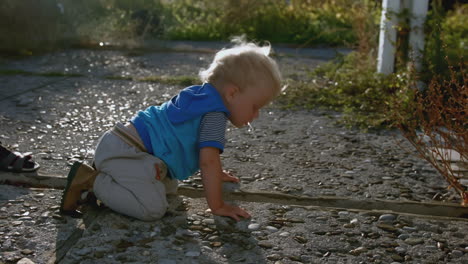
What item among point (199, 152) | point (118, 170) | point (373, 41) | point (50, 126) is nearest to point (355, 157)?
point (199, 152)

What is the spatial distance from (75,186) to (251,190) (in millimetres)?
790

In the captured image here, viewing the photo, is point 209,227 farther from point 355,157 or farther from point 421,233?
point 355,157

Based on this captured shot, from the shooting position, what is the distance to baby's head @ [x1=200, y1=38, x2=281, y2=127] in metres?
2.43

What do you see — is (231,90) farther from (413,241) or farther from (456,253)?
(456,253)

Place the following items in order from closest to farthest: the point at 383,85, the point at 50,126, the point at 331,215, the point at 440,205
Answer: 1. the point at 331,215
2. the point at 440,205
3. the point at 50,126
4. the point at 383,85

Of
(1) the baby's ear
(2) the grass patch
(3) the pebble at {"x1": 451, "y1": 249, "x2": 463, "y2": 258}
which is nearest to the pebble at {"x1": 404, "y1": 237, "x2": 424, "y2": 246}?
(3) the pebble at {"x1": 451, "y1": 249, "x2": 463, "y2": 258}

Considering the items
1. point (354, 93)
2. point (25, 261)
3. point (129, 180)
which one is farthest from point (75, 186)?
point (354, 93)

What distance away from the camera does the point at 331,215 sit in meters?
2.39

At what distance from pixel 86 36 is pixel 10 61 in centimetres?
146

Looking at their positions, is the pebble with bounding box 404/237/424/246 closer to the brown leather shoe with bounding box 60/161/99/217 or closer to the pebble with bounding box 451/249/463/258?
the pebble with bounding box 451/249/463/258

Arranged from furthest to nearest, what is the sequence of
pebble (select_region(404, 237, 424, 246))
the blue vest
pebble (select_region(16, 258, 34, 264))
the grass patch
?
the grass patch
the blue vest
pebble (select_region(404, 237, 424, 246))
pebble (select_region(16, 258, 34, 264))

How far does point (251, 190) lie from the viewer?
8.70 feet

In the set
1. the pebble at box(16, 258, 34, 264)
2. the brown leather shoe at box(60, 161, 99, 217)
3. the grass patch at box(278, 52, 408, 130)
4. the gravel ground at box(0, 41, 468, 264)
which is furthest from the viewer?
the grass patch at box(278, 52, 408, 130)

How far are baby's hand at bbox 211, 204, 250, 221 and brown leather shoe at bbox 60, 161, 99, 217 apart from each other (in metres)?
0.52
